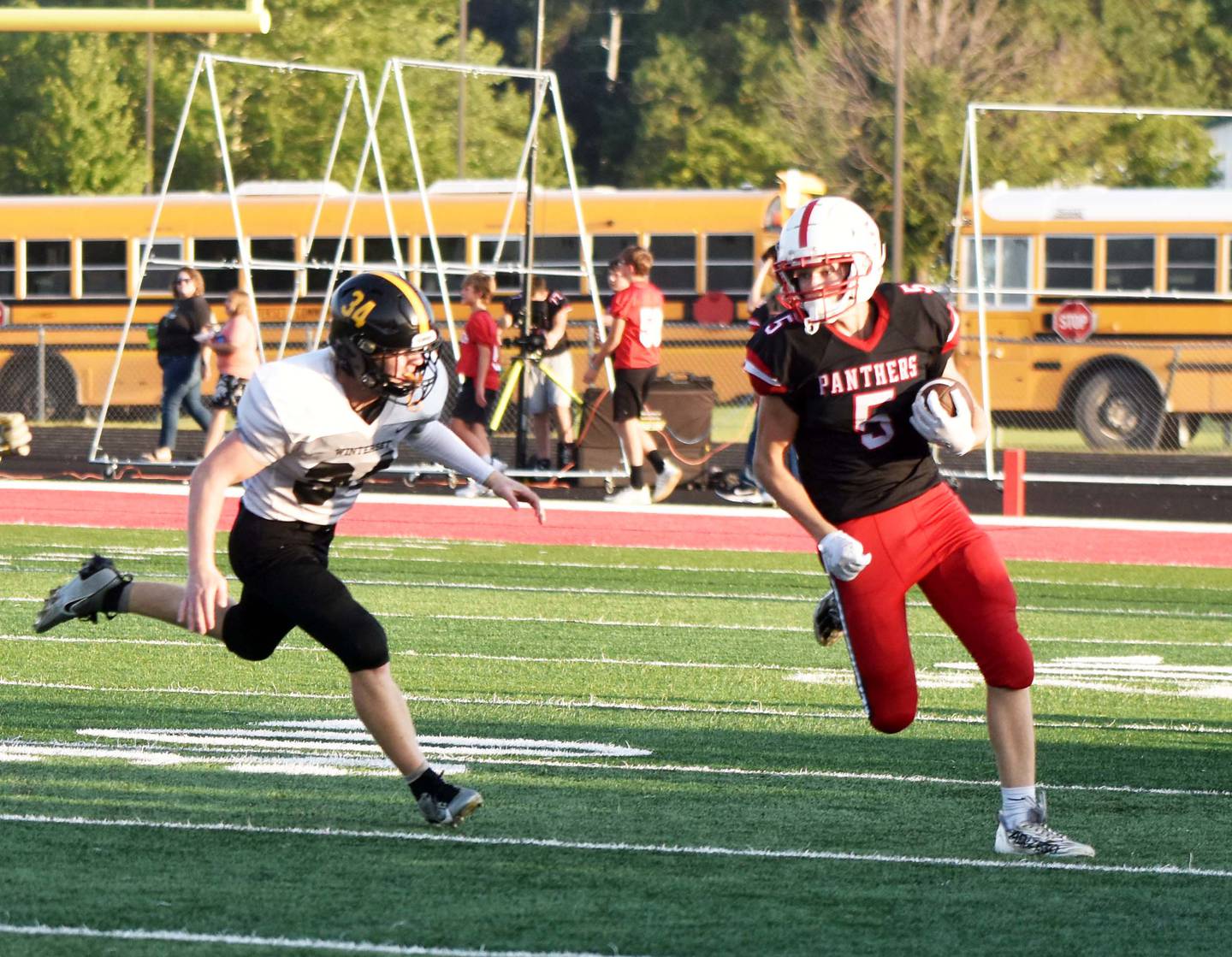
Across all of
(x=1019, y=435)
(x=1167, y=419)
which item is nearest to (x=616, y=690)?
(x=1167, y=419)

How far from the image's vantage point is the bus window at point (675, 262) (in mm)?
27312

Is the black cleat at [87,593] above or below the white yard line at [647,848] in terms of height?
above

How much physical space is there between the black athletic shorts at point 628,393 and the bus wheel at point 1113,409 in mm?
9057

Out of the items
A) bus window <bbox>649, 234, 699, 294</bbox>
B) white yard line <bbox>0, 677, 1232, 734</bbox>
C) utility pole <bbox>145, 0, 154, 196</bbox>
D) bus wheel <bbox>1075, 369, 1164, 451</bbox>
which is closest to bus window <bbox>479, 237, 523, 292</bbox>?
bus window <bbox>649, 234, 699, 294</bbox>

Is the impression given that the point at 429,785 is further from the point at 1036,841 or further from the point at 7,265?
the point at 7,265

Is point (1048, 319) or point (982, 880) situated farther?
point (1048, 319)

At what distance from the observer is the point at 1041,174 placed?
38719 millimetres

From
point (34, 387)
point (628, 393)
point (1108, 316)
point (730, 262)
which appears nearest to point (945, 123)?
point (730, 262)

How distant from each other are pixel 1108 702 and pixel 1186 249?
1730 cm

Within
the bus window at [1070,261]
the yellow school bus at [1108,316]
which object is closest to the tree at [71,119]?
the yellow school bus at [1108,316]

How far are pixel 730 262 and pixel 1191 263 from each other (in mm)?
5555

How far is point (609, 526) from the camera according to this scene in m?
16.3

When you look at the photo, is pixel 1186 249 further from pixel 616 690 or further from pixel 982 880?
pixel 982 880

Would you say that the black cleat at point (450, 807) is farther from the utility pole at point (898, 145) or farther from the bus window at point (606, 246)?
the utility pole at point (898, 145)
